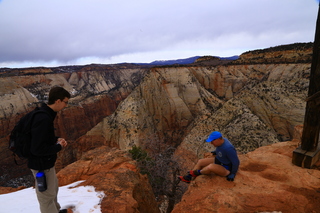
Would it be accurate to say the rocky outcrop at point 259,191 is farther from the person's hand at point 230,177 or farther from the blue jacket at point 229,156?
the blue jacket at point 229,156

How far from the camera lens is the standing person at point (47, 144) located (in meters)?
2.60

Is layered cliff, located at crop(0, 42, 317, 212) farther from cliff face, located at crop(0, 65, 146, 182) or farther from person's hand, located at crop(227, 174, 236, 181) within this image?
person's hand, located at crop(227, 174, 236, 181)

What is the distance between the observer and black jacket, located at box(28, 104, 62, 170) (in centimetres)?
259

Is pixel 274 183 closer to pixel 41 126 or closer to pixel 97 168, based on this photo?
pixel 41 126

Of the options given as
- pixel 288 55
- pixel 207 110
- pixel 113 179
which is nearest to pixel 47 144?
pixel 113 179

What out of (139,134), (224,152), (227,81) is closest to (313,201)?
(224,152)

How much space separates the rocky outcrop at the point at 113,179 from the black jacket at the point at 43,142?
6.78 ft

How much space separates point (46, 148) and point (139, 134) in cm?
1850

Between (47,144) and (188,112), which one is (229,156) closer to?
(47,144)

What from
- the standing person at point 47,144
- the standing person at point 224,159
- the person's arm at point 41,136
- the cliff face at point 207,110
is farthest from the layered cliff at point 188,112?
the person's arm at point 41,136

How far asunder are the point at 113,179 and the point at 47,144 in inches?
130

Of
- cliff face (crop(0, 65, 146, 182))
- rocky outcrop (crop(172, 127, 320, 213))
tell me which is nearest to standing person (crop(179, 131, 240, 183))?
rocky outcrop (crop(172, 127, 320, 213))

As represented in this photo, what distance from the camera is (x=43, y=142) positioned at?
8.71 ft

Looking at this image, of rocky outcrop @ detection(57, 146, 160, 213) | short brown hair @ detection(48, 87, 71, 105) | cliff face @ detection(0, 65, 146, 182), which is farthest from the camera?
cliff face @ detection(0, 65, 146, 182)
